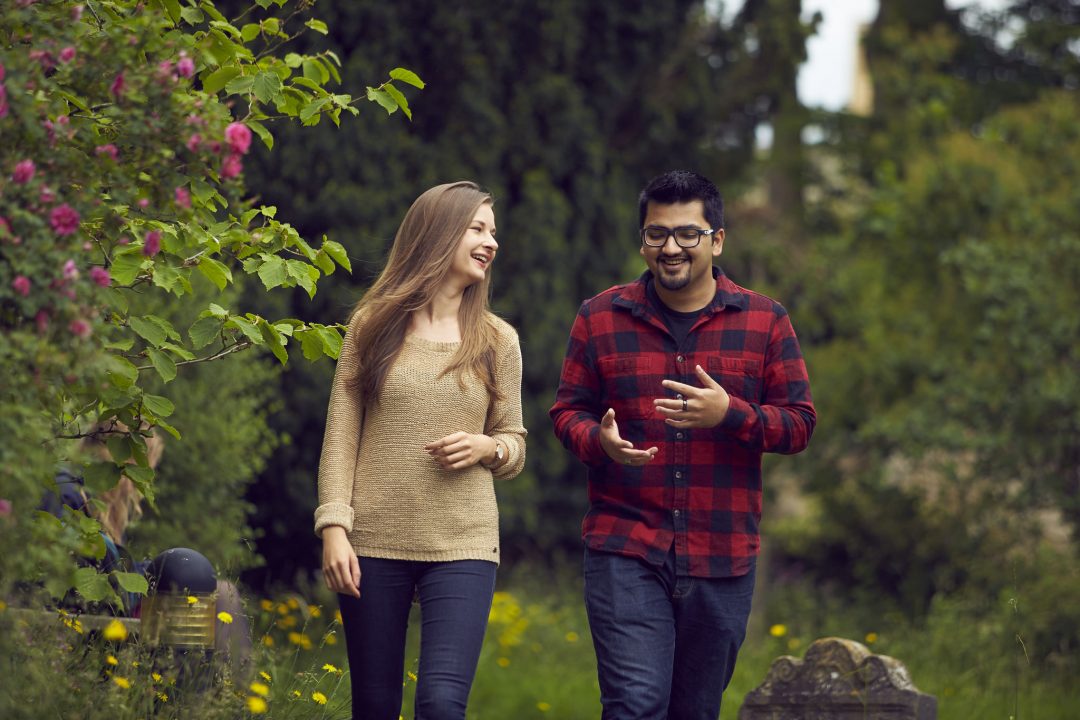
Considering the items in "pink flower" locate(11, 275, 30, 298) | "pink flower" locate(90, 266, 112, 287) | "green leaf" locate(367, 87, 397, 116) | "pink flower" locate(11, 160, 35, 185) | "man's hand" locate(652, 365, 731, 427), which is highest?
"green leaf" locate(367, 87, 397, 116)

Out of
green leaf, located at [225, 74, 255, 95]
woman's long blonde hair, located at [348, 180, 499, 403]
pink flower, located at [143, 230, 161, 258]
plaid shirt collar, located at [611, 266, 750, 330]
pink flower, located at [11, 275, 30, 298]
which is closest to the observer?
pink flower, located at [11, 275, 30, 298]

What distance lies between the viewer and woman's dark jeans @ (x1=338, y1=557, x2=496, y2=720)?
388cm

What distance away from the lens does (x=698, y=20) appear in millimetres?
12555

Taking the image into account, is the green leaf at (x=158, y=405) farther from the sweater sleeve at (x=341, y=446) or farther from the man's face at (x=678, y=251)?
the man's face at (x=678, y=251)

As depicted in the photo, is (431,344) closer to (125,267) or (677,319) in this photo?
(677,319)

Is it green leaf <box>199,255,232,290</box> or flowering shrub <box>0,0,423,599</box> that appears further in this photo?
green leaf <box>199,255,232,290</box>

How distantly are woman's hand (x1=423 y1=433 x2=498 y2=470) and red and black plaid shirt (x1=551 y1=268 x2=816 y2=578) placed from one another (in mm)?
327

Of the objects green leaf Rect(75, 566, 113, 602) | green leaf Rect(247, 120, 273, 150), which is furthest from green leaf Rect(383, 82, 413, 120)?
green leaf Rect(75, 566, 113, 602)

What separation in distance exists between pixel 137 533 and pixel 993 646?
17.6ft

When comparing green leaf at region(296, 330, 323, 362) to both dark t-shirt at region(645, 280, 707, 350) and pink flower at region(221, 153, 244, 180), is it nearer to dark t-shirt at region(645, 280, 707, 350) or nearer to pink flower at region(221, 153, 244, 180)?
pink flower at region(221, 153, 244, 180)

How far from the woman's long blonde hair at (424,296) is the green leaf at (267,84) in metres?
0.57

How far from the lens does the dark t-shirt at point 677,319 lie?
14.0 ft

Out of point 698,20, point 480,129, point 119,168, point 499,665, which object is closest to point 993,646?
point 499,665

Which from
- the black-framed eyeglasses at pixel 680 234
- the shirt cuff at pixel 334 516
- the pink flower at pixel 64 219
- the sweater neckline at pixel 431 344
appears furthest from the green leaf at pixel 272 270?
the black-framed eyeglasses at pixel 680 234
